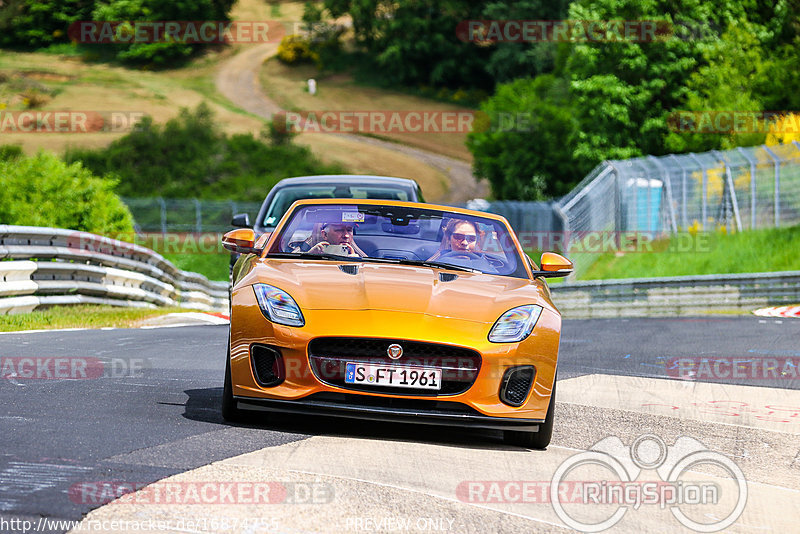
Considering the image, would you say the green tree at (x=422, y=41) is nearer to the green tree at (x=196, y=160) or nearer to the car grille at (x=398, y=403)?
the green tree at (x=196, y=160)

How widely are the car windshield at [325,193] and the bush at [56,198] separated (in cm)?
1240

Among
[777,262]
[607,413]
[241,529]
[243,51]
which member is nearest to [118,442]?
[241,529]

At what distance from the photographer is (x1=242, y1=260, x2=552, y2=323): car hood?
689 centimetres

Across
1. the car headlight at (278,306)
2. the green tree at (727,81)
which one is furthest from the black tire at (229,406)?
the green tree at (727,81)

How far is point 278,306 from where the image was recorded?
6.88 m

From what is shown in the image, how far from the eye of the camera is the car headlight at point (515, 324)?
272 inches

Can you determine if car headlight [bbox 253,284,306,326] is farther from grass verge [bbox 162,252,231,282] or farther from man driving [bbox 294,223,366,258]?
grass verge [bbox 162,252,231,282]

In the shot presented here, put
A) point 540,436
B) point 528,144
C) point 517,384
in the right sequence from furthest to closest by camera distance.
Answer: point 528,144, point 540,436, point 517,384

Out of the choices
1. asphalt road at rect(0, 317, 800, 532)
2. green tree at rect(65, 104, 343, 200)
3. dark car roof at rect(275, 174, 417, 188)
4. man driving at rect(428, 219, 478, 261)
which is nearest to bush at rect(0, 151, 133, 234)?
dark car roof at rect(275, 174, 417, 188)

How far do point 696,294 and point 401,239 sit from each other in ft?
49.5

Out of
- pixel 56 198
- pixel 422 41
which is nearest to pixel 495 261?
pixel 56 198

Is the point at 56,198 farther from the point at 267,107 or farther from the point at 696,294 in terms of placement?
the point at 267,107

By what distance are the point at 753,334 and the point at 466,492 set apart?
36.2ft

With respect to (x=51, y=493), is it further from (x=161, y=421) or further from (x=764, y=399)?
(x=764, y=399)
